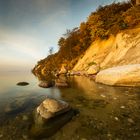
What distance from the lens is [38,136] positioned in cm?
505

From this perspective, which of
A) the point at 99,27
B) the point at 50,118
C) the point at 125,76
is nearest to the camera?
the point at 50,118

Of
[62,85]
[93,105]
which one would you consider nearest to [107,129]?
[93,105]

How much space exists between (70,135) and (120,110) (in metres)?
3.17

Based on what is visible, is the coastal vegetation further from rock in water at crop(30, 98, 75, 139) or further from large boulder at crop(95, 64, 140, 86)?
rock in water at crop(30, 98, 75, 139)

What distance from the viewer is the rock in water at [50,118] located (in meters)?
5.38

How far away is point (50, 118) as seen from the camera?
20.6 feet

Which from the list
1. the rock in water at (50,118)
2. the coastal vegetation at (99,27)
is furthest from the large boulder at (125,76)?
the coastal vegetation at (99,27)

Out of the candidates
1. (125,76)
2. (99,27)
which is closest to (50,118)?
(125,76)

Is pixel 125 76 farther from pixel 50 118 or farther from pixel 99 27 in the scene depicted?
pixel 99 27

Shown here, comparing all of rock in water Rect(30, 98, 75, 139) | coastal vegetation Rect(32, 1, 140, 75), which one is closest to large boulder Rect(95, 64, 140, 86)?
rock in water Rect(30, 98, 75, 139)

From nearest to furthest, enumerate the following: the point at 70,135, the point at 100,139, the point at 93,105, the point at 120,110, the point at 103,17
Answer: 1. the point at 100,139
2. the point at 70,135
3. the point at 120,110
4. the point at 93,105
5. the point at 103,17

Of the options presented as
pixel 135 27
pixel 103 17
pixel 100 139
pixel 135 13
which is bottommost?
pixel 100 139

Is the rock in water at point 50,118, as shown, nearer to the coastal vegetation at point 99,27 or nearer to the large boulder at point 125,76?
the large boulder at point 125,76

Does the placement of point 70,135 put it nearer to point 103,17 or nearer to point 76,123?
point 76,123
